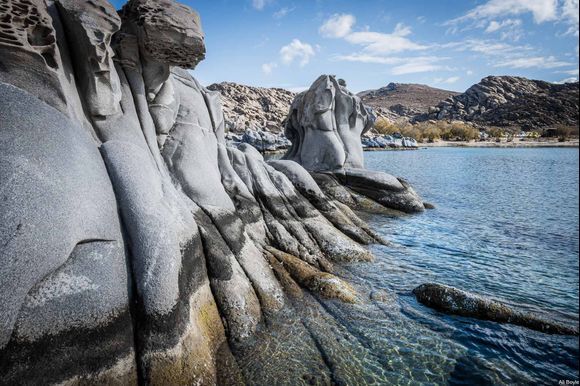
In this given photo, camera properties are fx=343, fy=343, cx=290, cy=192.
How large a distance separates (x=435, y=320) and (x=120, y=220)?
184 inches

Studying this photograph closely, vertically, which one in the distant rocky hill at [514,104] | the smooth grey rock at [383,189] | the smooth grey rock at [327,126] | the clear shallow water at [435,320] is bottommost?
the clear shallow water at [435,320]

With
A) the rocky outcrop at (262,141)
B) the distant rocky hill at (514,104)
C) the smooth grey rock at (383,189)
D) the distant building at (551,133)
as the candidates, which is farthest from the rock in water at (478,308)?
the distant rocky hill at (514,104)

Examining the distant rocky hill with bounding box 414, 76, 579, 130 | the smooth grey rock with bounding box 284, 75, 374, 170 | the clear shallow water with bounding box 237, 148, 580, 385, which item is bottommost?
the clear shallow water with bounding box 237, 148, 580, 385

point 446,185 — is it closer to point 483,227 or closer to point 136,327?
point 483,227

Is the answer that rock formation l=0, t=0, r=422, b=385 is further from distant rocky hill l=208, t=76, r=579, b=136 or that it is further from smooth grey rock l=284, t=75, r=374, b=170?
distant rocky hill l=208, t=76, r=579, b=136

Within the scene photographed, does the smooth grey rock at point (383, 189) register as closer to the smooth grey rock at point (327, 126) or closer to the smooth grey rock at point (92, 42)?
the smooth grey rock at point (327, 126)

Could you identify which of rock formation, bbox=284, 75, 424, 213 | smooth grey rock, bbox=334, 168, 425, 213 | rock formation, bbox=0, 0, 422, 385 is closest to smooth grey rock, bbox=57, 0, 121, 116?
rock formation, bbox=0, 0, 422, 385

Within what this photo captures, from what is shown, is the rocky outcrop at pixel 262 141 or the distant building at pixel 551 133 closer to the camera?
the rocky outcrop at pixel 262 141

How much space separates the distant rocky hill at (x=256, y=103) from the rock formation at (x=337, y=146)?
4864 cm

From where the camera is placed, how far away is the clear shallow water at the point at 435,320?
13.3 feet

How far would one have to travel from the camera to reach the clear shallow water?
4066 millimetres

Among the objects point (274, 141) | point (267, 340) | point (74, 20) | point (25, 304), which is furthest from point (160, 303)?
point (274, 141)

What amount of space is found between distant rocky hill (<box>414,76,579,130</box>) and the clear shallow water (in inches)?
2823

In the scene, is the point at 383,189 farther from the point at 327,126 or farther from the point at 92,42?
the point at 92,42
